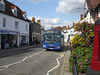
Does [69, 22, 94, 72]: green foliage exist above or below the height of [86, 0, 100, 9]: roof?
below

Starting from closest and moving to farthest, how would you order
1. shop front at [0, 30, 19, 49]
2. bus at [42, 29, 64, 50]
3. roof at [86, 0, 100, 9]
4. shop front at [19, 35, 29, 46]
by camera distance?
bus at [42, 29, 64, 50] < shop front at [0, 30, 19, 49] < roof at [86, 0, 100, 9] < shop front at [19, 35, 29, 46]

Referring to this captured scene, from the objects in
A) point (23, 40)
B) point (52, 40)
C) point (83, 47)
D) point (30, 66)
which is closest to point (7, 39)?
point (23, 40)

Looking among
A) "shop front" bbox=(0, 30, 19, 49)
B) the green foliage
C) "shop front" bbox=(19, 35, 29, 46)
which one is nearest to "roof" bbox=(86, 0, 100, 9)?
the green foliage

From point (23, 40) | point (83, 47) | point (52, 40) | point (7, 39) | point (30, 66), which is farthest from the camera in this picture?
point (23, 40)

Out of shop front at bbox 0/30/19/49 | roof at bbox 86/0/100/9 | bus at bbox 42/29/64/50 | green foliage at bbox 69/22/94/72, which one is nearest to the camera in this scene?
green foliage at bbox 69/22/94/72

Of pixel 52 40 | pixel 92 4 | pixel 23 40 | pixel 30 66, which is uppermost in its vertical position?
pixel 92 4

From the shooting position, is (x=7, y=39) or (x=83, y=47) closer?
(x=83, y=47)

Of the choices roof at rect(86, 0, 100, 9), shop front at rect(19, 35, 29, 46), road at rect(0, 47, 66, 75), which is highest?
roof at rect(86, 0, 100, 9)

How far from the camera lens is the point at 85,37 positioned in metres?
6.52

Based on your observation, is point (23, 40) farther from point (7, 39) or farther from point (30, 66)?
point (30, 66)

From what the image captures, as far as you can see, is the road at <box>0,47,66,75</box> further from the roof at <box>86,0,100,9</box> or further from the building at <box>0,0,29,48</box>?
the roof at <box>86,0,100,9</box>

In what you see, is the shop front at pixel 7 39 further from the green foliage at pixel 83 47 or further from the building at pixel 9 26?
the green foliage at pixel 83 47

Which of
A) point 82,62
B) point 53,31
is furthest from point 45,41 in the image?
point 82,62

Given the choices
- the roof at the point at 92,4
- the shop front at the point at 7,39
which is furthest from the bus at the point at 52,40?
the roof at the point at 92,4
